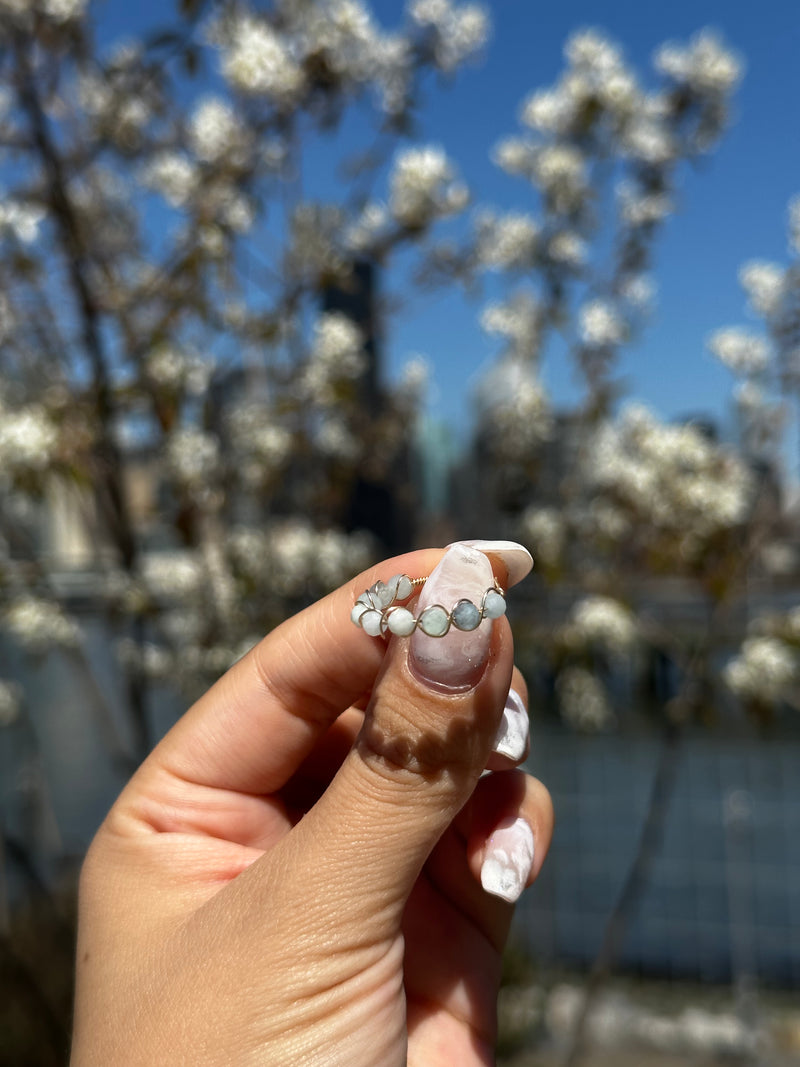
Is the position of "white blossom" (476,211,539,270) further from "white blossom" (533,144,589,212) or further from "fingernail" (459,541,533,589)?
"fingernail" (459,541,533,589)

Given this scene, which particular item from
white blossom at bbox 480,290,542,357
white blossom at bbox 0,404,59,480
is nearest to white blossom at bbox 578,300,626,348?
white blossom at bbox 480,290,542,357

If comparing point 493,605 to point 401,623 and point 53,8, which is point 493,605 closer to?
point 401,623

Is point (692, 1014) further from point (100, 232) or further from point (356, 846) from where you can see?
point (100, 232)

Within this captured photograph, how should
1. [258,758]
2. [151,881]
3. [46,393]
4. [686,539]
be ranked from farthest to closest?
1. [686,539]
2. [46,393]
3. [258,758]
4. [151,881]

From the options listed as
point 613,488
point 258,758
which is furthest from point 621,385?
point 258,758

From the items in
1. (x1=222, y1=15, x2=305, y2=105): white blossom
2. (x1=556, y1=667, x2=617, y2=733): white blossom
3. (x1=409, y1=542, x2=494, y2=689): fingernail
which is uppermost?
(x1=222, y1=15, x2=305, y2=105): white blossom

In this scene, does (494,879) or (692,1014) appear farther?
(692,1014)

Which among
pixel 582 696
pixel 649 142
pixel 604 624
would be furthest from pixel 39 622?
pixel 649 142

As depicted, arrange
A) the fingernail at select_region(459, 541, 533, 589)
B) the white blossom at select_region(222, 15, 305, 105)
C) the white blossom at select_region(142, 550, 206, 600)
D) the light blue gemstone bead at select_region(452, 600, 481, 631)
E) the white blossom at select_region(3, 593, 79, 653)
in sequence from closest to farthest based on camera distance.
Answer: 1. the light blue gemstone bead at select_region(452, 600, 481, 631)
2. the fingernail at select_region(459, 541, 533, 589)
3. the white blossom at select_region(222, 15, 305, 105)
4. the white blossom at select_region(3, 593, 79, 653)
5. the white blossom at select_region(142, 550, 206, 600)

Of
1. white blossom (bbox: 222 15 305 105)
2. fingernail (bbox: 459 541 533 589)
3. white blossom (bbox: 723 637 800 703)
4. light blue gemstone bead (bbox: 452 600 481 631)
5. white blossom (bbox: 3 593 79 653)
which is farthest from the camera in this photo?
white blossom (bbox: 723 637 800 703)
